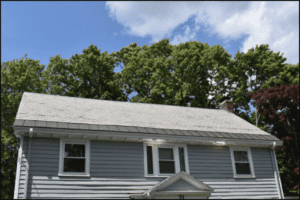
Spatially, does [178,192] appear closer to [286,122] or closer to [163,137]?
[163,137]

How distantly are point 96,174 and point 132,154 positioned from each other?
188cm

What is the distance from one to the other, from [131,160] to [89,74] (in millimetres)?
17876

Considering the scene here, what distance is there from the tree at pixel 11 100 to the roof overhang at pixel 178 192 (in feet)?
59.3

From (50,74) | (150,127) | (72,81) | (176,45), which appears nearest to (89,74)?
(72,81)

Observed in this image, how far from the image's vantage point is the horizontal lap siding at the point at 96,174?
A: 10.7 meters

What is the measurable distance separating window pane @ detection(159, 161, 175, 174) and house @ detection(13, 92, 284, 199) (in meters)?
0.05

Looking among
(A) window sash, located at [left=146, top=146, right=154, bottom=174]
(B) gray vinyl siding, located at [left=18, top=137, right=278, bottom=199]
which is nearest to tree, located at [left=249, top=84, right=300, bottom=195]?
(B) gray vinyl siding, located at [left=18, top=137, right=278, bottom=199]

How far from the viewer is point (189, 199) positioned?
12.1 meters

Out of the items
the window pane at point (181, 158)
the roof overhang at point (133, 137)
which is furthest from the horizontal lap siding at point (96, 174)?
the window pane at point (181, 158)

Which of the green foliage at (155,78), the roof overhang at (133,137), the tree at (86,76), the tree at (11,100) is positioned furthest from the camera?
the tree at (86,76)

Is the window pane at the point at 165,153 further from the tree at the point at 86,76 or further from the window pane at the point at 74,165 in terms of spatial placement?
the tree at the point at 86,76

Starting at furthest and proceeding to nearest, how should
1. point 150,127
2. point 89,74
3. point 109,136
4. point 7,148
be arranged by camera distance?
point 89,74 → point 7,148 → point 150,127 → point 109,136

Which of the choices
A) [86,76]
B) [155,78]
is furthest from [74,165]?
[86,76]

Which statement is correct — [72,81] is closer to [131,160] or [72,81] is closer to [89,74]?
[89,74]
